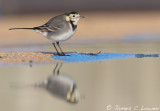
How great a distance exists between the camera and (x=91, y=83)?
180 inches

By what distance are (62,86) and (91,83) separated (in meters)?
0.46

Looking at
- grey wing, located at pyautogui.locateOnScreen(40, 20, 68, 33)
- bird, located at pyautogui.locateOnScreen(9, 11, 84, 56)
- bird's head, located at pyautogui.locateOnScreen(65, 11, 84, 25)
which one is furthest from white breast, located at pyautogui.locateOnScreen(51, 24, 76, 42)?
bird's head, located at pyautogui.locateOnScreen(65, 11, 84, 25)

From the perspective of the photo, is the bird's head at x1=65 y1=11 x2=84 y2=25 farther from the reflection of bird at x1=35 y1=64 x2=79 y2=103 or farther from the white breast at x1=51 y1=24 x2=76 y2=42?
the reflection of bird at x1=35 y1=64 x2=79 y2=103

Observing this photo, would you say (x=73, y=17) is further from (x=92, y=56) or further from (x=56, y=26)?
(x=92, y=56)

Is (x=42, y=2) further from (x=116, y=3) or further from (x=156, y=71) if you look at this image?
(x=156, y=71)

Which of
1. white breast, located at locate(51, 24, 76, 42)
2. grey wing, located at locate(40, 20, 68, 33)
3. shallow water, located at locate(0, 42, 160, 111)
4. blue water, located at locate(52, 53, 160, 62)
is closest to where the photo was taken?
shallow water, located at locate(0, 42, 160, 111)

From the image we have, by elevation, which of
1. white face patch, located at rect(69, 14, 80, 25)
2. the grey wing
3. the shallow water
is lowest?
the shallow water

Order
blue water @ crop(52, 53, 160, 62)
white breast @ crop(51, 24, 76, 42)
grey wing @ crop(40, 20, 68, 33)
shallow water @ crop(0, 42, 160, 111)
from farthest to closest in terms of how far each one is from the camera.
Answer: grey wing @ crop(40, 20, 68, 33) → white breast @ crop(51, 24, 76, 42) → blue water @ crop(52, 53, 160, 62) → shallow water @ crop(0, 42, 160, 111)

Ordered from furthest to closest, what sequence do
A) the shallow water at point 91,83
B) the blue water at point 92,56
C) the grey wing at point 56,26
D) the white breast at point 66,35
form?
1. the grey wing at point 56,26
2. the white breast at point 66,35
3. the blue water at point 92,56
4. the shallow water at point 91,83

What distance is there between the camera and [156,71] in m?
5.21

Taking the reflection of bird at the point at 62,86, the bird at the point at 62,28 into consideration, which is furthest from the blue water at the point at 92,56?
the reflection of bird at the point at 62,86

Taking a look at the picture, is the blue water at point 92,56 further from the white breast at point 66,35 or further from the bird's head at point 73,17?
the bird's head at point 73,17

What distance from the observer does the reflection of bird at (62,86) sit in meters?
3.85

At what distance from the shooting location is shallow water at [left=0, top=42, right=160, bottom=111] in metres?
3.74
